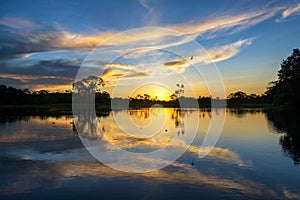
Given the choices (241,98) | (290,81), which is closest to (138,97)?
(241,98)

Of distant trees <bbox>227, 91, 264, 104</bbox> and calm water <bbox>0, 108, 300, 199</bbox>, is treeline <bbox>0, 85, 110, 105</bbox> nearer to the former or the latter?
distant trees <bbox>227, 91, 264, 104</bbox>

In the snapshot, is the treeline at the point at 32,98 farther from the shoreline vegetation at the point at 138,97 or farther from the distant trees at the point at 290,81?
the distant trees at the point at 290,81

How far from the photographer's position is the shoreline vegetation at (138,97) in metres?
65.7

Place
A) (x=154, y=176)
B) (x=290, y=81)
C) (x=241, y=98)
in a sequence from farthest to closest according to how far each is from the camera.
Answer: (x=241, y=98) → (x=290, y=81) → (x=154, y=176)

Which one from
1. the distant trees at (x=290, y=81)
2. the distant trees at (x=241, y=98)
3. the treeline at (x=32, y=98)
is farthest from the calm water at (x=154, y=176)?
the distant trees at (x=241, y=98)

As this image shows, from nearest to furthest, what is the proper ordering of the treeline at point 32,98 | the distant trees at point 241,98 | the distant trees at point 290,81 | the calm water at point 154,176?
the calm water at point 154,176 < the distant trees at point 290,81 < the treeline at point 32,98 < the distant trees at point 241,98

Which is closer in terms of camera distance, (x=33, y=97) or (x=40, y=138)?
(x=40, y=138)

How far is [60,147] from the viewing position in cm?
1741

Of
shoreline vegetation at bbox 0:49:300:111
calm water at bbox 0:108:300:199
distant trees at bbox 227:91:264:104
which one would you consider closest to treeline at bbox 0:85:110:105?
shoreline vegetation at bbox 0:49:300:111

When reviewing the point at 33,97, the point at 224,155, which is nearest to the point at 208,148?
the point at 224,155

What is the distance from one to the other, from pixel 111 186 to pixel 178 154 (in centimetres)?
635

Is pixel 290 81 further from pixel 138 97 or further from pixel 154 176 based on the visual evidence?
pixel 138 97

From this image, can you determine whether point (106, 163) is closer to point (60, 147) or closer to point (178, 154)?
point (178, 154)

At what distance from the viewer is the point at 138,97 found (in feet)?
519
